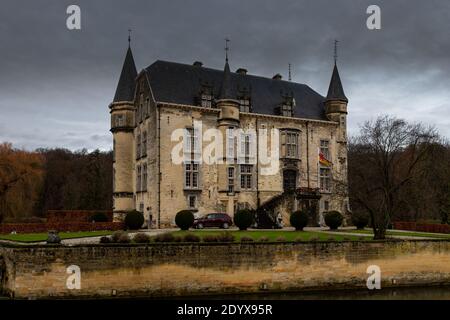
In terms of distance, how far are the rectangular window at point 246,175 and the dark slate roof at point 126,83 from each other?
11112 mm

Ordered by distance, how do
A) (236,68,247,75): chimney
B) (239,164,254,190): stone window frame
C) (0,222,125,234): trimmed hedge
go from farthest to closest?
1. (236,68,247,75): chimney
2. (239,164,254,190): stone window frame
3. (0,222,125,234): trimmed hedge

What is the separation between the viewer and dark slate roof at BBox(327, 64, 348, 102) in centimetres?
4766

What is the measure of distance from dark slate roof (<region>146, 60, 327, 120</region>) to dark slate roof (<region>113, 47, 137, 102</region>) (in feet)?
6.33

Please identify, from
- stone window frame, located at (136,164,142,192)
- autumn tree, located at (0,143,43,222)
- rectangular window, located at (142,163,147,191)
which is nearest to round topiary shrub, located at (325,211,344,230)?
rectangular window, located at (142,163,147,191)

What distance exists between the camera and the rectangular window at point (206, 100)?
4216 centimetres

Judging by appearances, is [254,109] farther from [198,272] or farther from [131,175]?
[198,272]

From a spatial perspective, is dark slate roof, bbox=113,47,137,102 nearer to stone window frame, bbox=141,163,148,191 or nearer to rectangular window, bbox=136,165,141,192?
rectangular window, bbox=136,165,141,192

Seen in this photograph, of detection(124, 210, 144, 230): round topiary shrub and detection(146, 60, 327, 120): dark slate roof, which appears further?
detection(146, 60, 327, 120): dark slate roof

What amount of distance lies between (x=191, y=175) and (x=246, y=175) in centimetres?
496

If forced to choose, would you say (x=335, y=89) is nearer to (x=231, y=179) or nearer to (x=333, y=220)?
(x=231, y=179)

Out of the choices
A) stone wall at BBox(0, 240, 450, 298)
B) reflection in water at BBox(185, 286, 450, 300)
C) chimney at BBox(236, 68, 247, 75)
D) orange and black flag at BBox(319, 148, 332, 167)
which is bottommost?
reflection in water at BBox(185, 286, 450, 300)

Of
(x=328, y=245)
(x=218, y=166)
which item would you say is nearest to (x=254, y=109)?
(x=218, y=166)

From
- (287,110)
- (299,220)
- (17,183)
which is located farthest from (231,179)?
(17,183)
